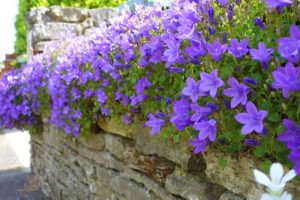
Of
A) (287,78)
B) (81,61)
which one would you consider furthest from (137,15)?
(287,78)

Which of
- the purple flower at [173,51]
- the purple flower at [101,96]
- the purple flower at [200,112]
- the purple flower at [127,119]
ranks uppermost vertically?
the purple flower at [173,51]

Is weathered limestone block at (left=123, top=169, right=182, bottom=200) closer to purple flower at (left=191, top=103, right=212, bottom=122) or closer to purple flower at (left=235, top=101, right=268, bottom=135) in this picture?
purple flower at (left=191, top=103, right=212, bottom=122)

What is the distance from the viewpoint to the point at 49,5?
6.59m

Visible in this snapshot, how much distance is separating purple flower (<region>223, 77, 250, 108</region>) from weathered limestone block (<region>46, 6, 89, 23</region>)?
506 cm

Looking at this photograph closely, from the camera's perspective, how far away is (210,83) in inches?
54.2

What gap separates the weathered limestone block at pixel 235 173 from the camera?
5.22 ft

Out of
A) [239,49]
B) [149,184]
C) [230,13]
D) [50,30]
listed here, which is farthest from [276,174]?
[50,30]

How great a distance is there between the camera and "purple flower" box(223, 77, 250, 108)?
1276 millimetres

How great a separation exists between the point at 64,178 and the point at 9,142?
5.70 meters

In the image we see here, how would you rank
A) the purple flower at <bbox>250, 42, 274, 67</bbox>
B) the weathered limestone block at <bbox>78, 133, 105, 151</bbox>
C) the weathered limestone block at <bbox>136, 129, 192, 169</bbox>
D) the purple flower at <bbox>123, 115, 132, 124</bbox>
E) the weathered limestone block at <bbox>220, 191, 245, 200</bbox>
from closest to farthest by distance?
the purple flower at <bbox>250, 42, 274, 67</bbox>
the weathered limestone block at <bbox>220, 191, 245, 200</bbox>
the weathered limestone block at <bbox>136, 129, 192, 169</bbox>
the purple flower at <bbox>123, 115, 132, 124</bbox>
the weathered limestone block at <bbox>78, 133, 105, 151</bbox>

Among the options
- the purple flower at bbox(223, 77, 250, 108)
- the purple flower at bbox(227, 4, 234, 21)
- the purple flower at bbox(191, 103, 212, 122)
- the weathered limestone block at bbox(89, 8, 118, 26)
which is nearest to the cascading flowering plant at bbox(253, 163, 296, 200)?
the purple flower at bbox(223, 77, 250, 108)

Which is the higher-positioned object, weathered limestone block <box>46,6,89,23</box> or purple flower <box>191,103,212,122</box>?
weathered limestone block <box>46,6,89,23</box>

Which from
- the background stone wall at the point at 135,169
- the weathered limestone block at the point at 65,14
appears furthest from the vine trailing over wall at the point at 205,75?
the weathered limestone block at the point at 65,14

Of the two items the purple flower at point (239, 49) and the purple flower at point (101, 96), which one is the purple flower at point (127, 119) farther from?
the purple flower at point (239, 49)
